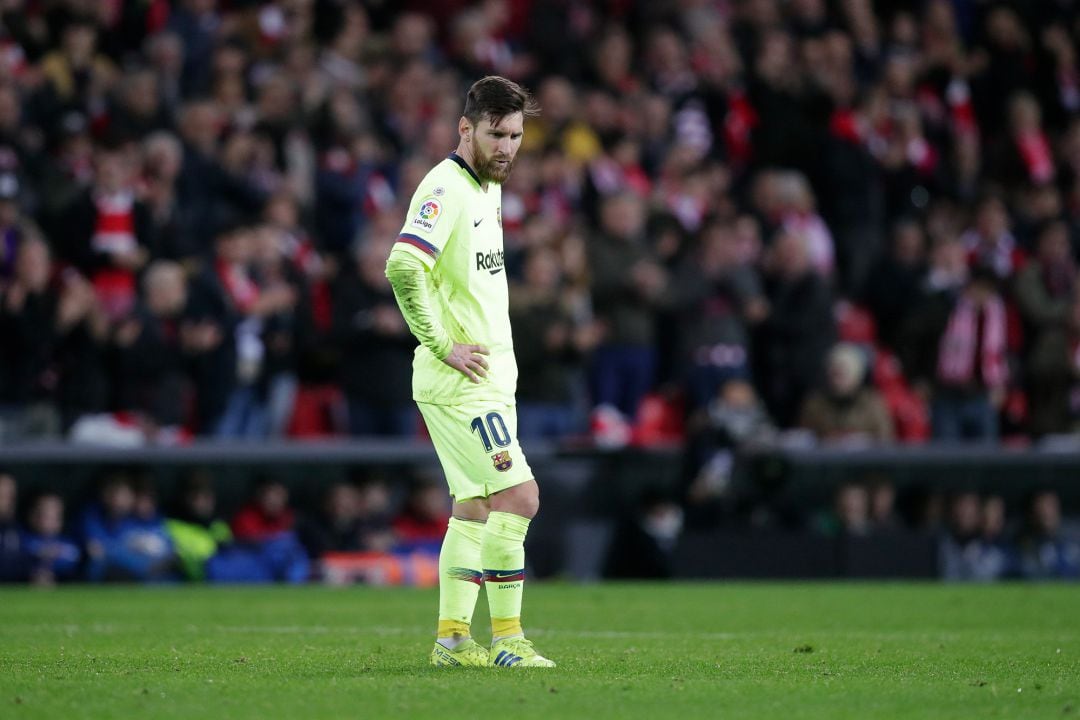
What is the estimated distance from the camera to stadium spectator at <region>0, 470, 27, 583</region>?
14.9 m

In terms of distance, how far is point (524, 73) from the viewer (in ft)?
66.1

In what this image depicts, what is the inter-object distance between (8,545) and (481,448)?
28.4 ft

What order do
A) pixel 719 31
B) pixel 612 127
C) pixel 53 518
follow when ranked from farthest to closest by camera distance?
pixel 719 31, pixel 612 127, pixel 53 518

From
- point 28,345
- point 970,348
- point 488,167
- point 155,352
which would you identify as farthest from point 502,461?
point 970,348

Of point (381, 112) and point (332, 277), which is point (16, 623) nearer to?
point (332, 277)

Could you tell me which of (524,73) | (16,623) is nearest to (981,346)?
(524,73)

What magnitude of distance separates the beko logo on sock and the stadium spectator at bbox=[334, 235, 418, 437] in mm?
8351

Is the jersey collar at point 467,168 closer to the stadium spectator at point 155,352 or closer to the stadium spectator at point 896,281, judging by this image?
the stadium spectator at point 155,352

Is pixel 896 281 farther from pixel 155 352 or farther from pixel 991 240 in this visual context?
pixel 155 352

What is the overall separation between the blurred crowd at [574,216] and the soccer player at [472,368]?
8.17m

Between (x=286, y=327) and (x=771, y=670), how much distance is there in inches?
354

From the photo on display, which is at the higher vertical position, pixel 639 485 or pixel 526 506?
pixel 526 506

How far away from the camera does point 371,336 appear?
16.3 metres

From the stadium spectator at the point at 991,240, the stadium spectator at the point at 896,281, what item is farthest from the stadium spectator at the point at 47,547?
the stadium spectator at the point at 991,240
